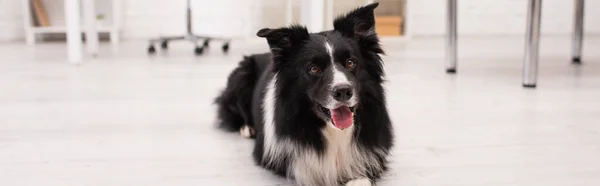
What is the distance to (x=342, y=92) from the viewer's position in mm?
1445

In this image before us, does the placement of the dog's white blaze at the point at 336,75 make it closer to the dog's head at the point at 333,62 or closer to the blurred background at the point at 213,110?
the dog's head at the point at 333,62

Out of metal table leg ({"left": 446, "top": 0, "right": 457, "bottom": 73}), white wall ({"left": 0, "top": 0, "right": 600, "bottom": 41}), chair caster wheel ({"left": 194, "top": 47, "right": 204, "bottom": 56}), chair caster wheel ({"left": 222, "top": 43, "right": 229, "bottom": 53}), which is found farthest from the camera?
white wall ({"left": 0, "top": 0, "right": 600, "bottom": 41})

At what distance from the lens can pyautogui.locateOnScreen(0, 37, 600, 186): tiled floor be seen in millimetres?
1756

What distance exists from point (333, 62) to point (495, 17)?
6.51 meters

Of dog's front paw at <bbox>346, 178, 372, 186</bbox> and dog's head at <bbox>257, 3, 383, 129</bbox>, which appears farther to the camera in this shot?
dog's front paw at <bbox>346, 178, 372, 186</bbox>

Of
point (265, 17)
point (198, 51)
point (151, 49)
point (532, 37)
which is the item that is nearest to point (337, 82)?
point (532, 37)

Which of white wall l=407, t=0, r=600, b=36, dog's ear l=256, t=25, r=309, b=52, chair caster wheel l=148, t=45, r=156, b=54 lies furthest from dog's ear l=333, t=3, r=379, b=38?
white wall l=407, t=0, r=600, b=36

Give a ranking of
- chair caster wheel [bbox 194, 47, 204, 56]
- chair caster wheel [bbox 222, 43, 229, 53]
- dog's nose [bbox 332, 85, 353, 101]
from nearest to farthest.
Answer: dog's nose [bbox 332, 85, 353, 101] → chair caster wheel [bbox 194, 47, 204, 56] → chair caster wheel [bbox 222, 43, 229, 53]

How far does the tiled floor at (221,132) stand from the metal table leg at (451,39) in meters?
0.12

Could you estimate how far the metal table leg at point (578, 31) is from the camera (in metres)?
4.27

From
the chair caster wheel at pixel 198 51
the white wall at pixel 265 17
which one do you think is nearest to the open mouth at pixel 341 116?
the chair caster wheel at pixel 198 51

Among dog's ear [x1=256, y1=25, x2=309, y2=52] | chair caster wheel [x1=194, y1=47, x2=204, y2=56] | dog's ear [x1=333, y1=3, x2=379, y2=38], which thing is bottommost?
chair caster wheel [x1=194, y1=47, x2=204, y2=56]

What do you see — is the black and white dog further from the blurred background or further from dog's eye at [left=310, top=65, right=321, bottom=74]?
the blurred background

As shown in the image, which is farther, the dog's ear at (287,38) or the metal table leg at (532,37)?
the metal table leg at (532,37)
